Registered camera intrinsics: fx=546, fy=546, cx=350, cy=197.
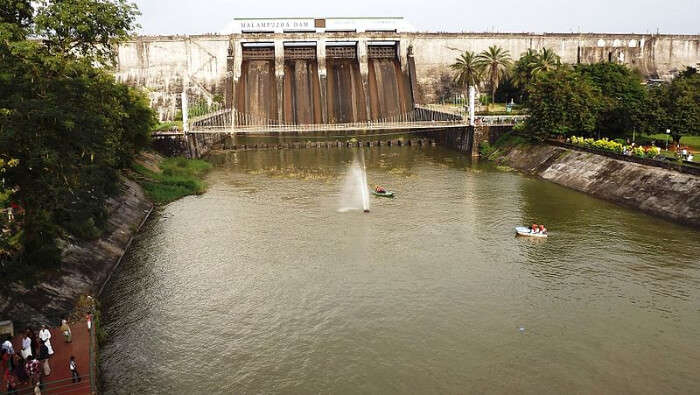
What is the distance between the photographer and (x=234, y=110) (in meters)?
89.2

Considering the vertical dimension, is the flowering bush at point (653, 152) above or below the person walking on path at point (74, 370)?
above

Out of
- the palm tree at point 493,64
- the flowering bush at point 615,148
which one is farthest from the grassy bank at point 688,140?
the palm tree at point 493,64

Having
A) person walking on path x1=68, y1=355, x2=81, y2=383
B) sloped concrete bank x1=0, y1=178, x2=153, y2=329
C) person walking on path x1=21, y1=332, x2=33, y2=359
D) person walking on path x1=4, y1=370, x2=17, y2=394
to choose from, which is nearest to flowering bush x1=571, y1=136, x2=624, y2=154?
sloped concrete bank x1=0, y1=178, x2=153, y2=329

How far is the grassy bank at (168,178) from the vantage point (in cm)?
5409

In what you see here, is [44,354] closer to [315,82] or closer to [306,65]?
[315,82]

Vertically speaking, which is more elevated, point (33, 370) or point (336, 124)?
point (336, 124)

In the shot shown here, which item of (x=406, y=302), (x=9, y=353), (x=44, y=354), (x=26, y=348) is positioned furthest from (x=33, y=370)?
(x=406, y=302)

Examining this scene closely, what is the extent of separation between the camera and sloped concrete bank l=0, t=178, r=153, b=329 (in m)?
25.3

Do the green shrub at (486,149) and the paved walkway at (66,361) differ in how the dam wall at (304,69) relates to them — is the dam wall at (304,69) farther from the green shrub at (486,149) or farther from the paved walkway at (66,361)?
the paved walkway at (66,361)

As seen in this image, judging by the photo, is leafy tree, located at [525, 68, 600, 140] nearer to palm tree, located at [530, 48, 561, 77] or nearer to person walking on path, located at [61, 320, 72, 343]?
palm tree, located at [530, 48, 561, 77]

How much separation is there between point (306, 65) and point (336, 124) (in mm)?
17184

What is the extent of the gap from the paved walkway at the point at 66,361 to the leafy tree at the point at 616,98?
58.9 metres

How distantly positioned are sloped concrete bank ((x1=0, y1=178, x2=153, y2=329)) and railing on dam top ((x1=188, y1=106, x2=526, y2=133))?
106 feet

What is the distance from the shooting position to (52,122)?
85.4 ft
